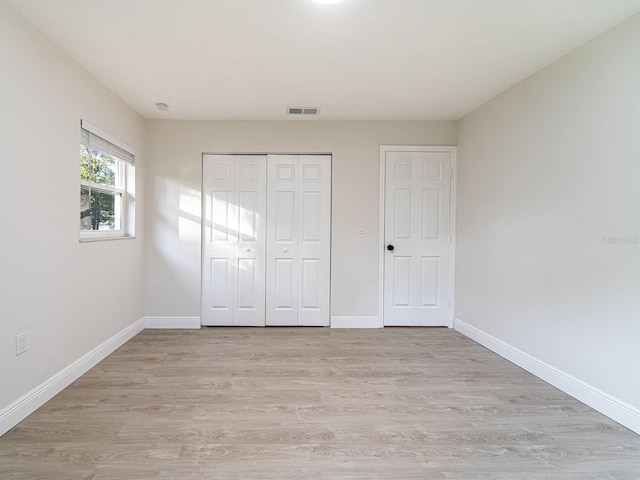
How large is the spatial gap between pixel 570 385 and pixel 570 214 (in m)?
1.20

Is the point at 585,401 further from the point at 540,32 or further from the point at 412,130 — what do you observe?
the point at 412,130

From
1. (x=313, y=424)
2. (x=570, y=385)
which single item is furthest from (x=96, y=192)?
(x=570, y=385)

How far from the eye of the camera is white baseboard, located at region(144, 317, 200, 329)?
376 cm

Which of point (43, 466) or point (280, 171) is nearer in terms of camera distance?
point (43, 466)

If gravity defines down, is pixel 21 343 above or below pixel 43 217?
below

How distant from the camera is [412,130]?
3.85m

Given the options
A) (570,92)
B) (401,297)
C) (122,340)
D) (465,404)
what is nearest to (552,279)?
(465,404)

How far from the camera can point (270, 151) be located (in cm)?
380

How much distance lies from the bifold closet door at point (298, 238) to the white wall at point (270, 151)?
0.11 m

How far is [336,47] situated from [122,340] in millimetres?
3238

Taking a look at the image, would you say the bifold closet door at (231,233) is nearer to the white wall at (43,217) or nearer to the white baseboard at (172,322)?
the white baseboard at (172,322)

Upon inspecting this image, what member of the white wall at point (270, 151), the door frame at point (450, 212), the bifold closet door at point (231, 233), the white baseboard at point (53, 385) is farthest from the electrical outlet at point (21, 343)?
the door frame at point (450, 212)

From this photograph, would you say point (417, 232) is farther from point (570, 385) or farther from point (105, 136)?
point (105, 136)

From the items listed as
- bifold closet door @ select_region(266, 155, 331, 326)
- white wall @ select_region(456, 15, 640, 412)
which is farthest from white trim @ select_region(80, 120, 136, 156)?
white wall @ select_region(456, 15, 640, 412)
